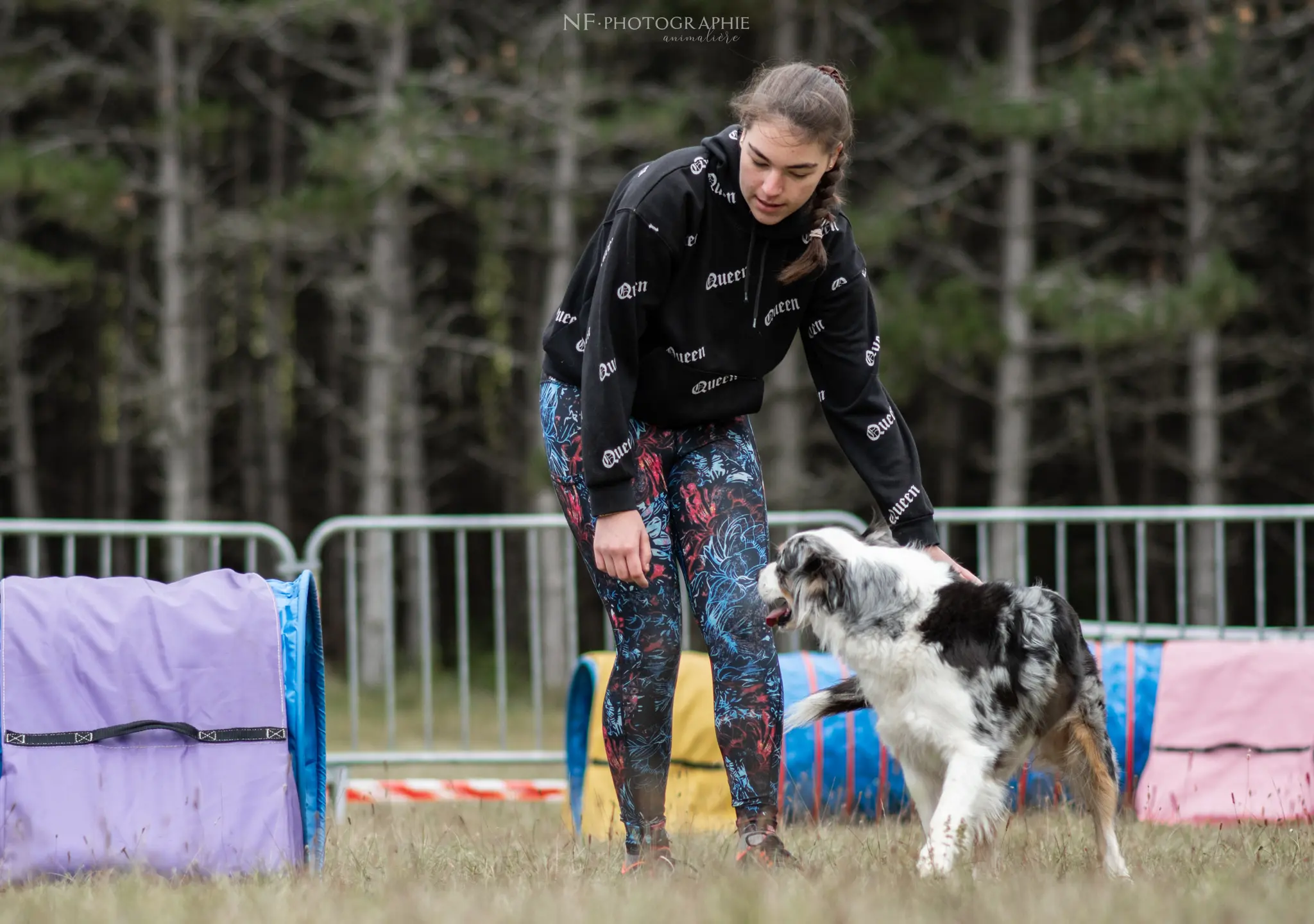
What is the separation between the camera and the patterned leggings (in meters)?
3.35

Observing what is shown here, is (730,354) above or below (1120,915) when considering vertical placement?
above

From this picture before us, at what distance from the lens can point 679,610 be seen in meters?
3.49

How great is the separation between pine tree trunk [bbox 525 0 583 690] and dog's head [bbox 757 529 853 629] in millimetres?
7383

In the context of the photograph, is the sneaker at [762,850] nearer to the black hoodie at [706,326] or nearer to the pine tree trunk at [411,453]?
the black hoodie at [706,326]

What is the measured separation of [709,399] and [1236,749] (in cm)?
287

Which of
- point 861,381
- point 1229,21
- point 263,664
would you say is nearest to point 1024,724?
point 861,381

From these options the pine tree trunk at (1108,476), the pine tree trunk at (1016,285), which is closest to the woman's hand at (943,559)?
the pine tree trunk at (1016,285)

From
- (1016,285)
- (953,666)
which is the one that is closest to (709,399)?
(953,666)

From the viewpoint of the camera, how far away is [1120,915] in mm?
2496

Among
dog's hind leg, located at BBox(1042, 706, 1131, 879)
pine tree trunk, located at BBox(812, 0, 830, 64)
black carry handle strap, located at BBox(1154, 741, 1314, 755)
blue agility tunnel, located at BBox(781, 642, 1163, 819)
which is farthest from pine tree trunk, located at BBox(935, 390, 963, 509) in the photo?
dog's hind leg, located at BBox(1042, 706, 1131, 879)

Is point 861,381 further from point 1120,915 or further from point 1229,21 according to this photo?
point 1229,21

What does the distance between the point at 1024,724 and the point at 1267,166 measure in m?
10.3

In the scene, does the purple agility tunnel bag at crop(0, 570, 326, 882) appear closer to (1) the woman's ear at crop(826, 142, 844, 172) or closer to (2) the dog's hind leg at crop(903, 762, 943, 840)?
(2) the dog's hind leg at crop(903, 762, 943, 840)

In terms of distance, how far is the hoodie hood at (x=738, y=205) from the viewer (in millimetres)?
3275
